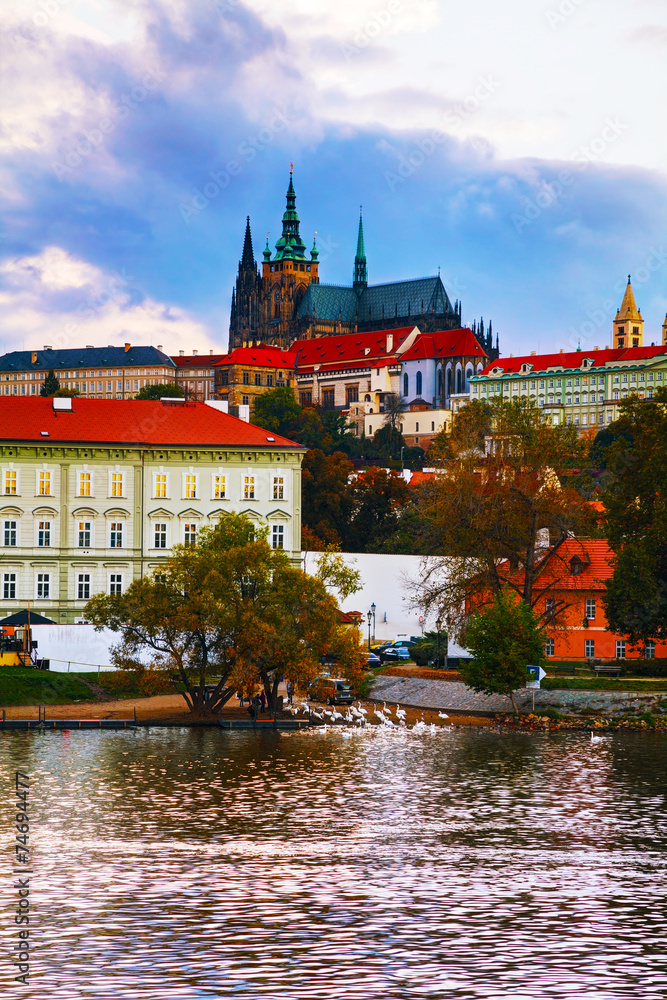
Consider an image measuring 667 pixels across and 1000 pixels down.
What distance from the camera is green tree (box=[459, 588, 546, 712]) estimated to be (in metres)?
60.5

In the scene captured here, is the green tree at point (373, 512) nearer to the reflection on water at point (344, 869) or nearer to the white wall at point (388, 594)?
the white wall at point (388, 594)

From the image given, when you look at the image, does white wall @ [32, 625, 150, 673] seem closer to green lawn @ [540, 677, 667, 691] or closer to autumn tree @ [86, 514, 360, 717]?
autumn tree @ [86, 514, 360, 717]

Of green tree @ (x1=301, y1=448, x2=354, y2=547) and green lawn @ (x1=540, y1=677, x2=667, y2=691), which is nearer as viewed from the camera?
green lawn @ (x1=540, y1=677, x2=667, y2=691)

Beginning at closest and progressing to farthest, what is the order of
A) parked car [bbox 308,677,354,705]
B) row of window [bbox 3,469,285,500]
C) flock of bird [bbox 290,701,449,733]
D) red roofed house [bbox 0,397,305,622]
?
flock of bird [bbox 290,701,449,733]
parked car [bbox 308,677,354,705]
red roofed house [bbox 0,397,305,622]
row of window [bbox 3,469,285,500]

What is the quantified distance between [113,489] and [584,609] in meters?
25.1

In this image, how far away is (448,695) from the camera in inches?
2613

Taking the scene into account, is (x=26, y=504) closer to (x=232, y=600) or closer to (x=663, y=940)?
(x=232, y=600)

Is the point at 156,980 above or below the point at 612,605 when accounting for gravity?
below

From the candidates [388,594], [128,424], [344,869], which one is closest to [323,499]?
[388,594]

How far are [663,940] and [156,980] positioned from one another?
30.1ft


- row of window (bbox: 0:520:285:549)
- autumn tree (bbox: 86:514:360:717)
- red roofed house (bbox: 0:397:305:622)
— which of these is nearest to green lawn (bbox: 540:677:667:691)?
autumn tree (bbox: 86:514:360:717)

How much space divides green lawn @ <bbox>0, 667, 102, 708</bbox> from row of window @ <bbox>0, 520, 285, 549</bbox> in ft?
42.0

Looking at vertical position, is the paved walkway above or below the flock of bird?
above

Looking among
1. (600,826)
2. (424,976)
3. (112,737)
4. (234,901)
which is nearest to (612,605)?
(112,737)
